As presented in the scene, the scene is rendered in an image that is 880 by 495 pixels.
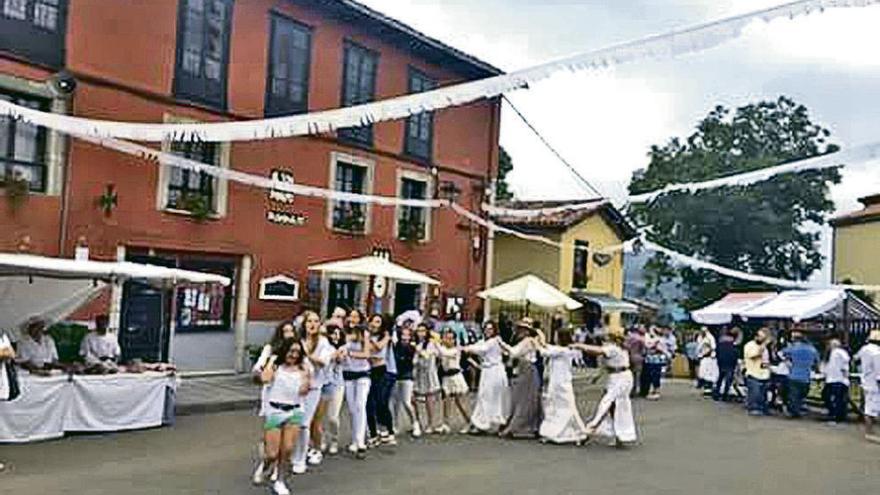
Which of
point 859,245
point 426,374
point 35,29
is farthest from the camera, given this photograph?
point 859,245

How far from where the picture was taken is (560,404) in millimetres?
13719

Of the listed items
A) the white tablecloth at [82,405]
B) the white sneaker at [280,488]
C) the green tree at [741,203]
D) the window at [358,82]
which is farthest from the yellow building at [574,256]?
the white sneaker at [280,488]

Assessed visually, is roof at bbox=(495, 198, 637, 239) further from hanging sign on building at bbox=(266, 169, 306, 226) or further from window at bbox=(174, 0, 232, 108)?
window at bbox=(174, 0, 232, 108)

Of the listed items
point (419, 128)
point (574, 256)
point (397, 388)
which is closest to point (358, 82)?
point (419, 128)

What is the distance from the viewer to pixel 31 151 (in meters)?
16.1

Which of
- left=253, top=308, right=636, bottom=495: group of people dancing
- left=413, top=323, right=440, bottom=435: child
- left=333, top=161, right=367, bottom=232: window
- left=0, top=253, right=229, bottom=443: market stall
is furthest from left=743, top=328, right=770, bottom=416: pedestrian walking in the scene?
left=0, top=253, right=229, bottom=443: market stall

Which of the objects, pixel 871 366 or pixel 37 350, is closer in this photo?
pixel 37 350

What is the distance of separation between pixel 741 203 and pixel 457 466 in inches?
1260

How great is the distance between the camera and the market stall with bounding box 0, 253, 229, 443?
11453 millimetres

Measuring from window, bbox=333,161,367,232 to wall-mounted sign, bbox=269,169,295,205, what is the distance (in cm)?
153

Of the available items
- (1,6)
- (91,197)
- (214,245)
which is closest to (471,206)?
(214,245)

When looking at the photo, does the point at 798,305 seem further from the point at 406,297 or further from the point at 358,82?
the point at 358,82

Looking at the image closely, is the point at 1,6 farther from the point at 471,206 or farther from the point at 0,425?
the point at 471,206

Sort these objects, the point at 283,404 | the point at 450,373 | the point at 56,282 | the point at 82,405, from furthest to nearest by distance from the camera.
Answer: the point at 450,373
the point at 56,282
the point at 82,405
the point at 283,404
